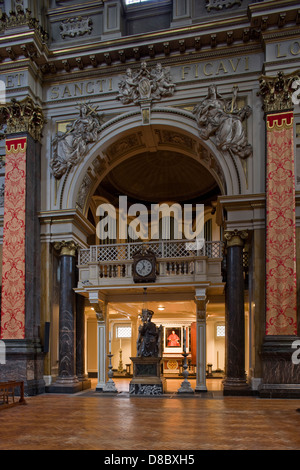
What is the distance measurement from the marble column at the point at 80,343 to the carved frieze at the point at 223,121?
6.29 meters

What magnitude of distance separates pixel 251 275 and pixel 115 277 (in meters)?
3.81

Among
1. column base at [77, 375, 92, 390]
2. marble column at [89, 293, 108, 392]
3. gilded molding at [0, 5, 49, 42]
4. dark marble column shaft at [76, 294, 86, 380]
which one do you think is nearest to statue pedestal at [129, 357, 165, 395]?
marble column at [89, 293, 108, 392]

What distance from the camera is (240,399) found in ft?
38.1

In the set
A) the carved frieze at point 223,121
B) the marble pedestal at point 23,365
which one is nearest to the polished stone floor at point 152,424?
the marble pedestal at point 23,365

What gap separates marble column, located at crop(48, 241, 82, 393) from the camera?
13.6 meters

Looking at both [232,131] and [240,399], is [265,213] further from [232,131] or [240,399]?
[240,399]

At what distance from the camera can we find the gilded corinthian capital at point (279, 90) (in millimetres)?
12859

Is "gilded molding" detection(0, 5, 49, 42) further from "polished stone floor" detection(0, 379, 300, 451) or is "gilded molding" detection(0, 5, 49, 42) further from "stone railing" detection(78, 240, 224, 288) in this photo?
"polished stone floor" detection(0, 379, 300, 451)

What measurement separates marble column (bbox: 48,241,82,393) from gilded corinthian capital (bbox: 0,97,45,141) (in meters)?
3.50

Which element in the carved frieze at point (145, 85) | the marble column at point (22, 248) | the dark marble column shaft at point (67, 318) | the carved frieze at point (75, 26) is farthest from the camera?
the carved frieze at point (75, 26)

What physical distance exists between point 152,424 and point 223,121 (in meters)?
8.68

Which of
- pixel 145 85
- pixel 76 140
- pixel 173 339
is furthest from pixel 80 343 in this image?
pixel 145 85

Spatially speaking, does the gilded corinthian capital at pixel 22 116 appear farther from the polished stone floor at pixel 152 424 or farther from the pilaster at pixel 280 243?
the polished stone floor at pixel 152 424
